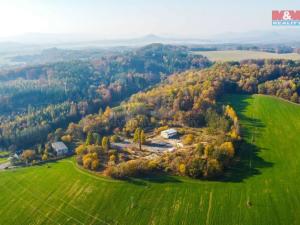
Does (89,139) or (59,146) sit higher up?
(89,139)

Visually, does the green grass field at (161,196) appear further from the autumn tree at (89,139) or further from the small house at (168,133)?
the small house at (168,133)

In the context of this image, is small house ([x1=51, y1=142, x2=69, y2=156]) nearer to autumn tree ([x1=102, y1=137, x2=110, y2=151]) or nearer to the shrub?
autumn tree ([x1=102, y1=137, x2=110, y2=151])

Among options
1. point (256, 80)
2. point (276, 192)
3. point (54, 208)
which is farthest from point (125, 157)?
point (256, 80)

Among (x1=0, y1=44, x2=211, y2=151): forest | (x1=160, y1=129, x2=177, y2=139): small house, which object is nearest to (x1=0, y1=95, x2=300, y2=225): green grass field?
(x1=160, y1=129, x2=177, y2=139): small house

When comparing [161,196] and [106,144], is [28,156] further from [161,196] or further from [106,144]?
[161,196]

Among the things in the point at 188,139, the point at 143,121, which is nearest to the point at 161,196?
the point at 188,139

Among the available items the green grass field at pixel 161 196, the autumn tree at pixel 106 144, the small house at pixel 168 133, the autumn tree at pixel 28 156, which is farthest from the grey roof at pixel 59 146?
the small house at pixel 168 133
